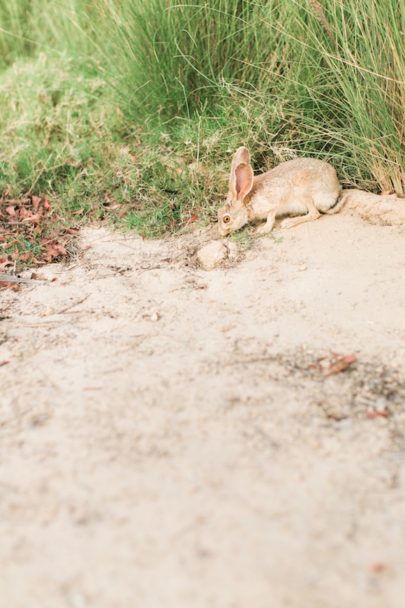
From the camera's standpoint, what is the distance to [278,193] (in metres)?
4.00

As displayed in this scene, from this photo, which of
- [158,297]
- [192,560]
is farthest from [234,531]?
[158,297]

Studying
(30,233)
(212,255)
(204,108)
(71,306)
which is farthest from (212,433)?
(204,108)

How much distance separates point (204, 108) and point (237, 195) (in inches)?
32.5

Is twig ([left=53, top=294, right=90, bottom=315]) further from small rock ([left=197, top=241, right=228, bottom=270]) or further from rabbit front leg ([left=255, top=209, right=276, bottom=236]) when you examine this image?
rabbit front leg ([left=255, top=209, right=276, bottom=236])

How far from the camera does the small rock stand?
3.90 m

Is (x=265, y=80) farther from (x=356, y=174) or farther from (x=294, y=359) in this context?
(x=294, y=359)

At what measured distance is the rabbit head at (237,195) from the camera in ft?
13.1

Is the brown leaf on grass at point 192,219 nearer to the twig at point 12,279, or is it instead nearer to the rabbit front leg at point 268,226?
the rabbit front leg at point 268,226

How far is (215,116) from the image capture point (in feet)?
15.1

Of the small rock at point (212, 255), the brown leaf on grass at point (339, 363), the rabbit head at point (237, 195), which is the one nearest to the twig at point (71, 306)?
the small rock at point (212, 255)

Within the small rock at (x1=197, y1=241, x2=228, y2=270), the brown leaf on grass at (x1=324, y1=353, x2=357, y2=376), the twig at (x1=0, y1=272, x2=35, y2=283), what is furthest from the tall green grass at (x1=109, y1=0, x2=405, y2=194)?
the brown leaf on grass at (x1=324, y1=353, x2=357, y2=376)

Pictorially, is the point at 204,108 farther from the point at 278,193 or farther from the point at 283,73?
the point at 278,193

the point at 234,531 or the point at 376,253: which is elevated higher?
the point at 234,531

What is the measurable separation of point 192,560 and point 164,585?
0.36 feet
